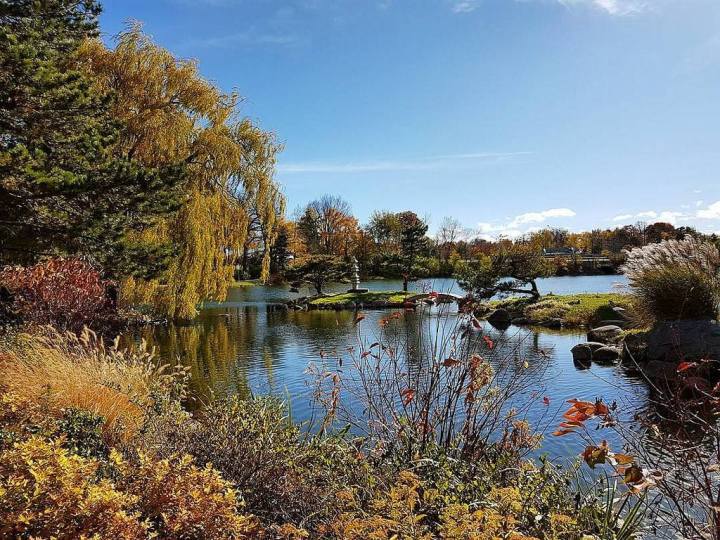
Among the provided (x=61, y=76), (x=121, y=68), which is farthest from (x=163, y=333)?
(x=61, y=76)

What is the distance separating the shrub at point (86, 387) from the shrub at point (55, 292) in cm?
415

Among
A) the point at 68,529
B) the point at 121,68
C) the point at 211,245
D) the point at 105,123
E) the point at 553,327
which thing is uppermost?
the point at 121,68

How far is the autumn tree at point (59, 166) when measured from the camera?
6016mm

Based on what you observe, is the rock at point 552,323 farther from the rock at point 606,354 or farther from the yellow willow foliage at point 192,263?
the yellow willow foliage at point 192,263

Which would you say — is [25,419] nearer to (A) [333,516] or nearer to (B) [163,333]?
(A) [333,516]

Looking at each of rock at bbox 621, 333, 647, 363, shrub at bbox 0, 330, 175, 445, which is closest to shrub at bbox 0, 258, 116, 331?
shrub at bbox 0, 330, 175, 445

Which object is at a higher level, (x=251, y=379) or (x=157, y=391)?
(x=157, y=391)

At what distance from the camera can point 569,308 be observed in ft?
64.5

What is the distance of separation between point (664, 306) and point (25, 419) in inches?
476

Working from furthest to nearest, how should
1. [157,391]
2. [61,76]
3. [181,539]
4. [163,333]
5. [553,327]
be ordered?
[553,327]
[163,333]
[61,76]
[157,391]
[181,539]

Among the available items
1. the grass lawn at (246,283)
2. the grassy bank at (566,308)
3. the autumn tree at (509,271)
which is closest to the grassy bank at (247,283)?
the grass lawn at (246,283)

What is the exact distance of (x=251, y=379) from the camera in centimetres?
1015

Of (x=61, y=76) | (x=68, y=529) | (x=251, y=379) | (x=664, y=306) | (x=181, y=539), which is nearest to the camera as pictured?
(x=68, y=529)

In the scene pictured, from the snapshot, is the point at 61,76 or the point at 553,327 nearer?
the point at 61,76
